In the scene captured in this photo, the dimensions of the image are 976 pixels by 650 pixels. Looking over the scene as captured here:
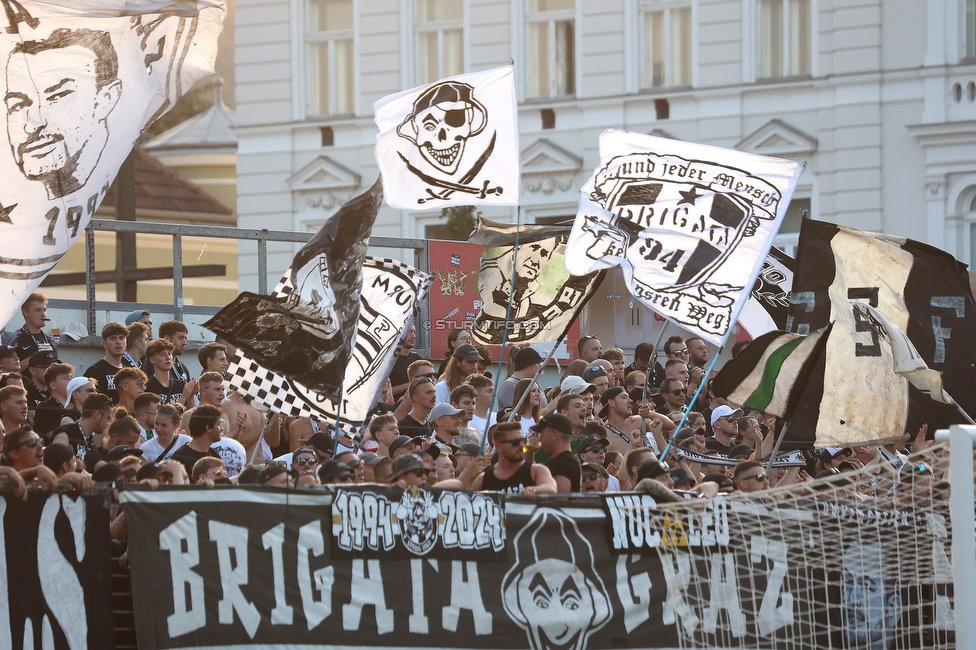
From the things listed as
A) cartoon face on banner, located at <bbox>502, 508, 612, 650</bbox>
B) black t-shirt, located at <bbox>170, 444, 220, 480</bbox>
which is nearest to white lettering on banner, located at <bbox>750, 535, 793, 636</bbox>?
cartoon face on banner, located at <bbox>502, 508, 612, 650</bbox>

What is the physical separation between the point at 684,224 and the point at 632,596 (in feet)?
10.1

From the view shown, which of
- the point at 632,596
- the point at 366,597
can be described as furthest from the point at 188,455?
the point at 632,596

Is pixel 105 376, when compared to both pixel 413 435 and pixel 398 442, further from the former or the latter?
pixel 398 442

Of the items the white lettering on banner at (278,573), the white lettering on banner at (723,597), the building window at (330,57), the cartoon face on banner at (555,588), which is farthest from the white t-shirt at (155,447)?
the building window at (330,57)

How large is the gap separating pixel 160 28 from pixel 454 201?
2379 mm

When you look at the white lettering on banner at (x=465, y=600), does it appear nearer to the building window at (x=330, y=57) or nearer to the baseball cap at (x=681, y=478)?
the baseball cap at (x=681, y=478)

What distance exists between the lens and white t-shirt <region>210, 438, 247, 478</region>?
32.6ft

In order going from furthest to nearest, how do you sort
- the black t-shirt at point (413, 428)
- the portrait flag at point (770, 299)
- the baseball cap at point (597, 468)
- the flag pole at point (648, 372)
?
the portrait flag at point (770, 299) < the flag pole at point (648, 372) < the black t-shirt at point (413, 428) < the baseball cap at point (597, 468)

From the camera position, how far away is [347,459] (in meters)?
9.79

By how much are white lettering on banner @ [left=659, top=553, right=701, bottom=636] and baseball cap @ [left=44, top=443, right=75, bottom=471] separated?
Result: 330cm

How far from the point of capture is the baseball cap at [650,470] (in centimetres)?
930

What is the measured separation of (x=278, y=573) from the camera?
8469 mm

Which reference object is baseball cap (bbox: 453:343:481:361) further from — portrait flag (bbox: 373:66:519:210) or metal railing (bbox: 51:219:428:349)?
metal railing (bbox: 51:219:428:349)

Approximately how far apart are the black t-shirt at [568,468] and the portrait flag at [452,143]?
1.81 m
